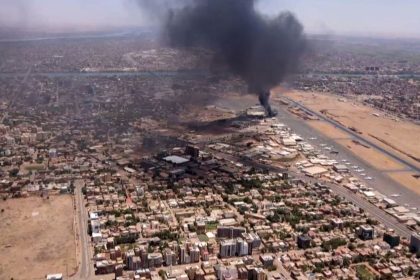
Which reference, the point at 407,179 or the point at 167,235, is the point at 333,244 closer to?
the point at 167,235

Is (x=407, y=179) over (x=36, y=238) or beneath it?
beneath

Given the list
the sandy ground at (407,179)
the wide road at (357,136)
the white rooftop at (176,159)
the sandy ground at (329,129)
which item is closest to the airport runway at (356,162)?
the sandy ground at (407,179)

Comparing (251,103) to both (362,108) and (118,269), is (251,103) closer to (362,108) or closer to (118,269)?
(362,108)

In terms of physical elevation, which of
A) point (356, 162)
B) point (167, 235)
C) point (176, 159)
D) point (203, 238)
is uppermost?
point (176, 159)

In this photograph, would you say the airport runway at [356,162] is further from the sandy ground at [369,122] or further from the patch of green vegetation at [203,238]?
the patch of green vegetation at [203,238]

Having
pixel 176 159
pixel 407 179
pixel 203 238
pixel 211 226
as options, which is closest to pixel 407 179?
pixel 407 179

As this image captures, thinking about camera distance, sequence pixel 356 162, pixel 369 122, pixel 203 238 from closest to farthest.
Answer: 1. pixel 203 238
2. pixel 356 162
3. pixel 369 122
